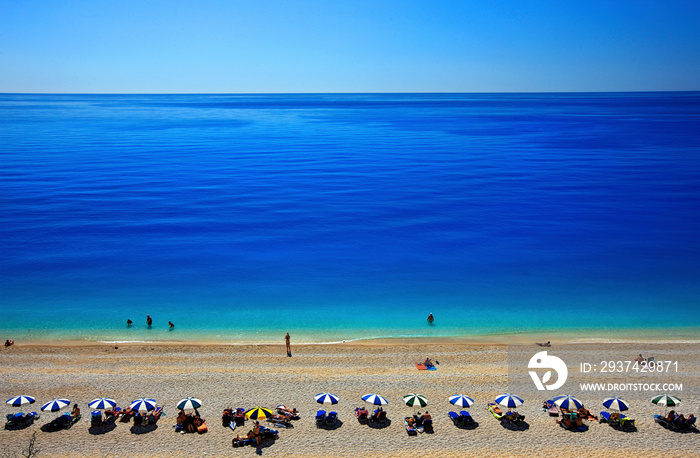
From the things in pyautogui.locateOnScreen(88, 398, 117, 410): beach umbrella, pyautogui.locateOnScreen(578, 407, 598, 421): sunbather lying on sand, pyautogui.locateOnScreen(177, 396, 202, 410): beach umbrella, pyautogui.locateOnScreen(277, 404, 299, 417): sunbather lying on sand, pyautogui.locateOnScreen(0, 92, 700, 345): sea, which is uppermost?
pyautogui.locateOnScreen(0, 92, 700, 345): sea

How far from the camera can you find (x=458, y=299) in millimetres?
37906

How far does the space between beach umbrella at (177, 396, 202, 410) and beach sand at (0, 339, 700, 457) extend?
81 centimetres

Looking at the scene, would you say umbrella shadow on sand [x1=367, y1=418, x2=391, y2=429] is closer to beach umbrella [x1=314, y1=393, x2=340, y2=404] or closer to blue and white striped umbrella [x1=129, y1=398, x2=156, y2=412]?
beach umbrella [x1=314, y1=393, x2=340, y2=404]

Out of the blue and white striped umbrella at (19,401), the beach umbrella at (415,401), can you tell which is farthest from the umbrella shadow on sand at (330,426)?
the blue and white striped umbrella at (19,401)

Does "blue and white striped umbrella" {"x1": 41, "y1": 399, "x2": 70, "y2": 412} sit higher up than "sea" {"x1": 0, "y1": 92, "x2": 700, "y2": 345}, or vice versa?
"sea" {"x1": 0, "y1": 92, "x2": 700, "y2": 345}

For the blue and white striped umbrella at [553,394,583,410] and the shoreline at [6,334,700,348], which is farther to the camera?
the shoreline at [6,334,700,348]

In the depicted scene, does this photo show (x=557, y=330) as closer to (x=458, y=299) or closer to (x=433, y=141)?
(x=458, y=299)

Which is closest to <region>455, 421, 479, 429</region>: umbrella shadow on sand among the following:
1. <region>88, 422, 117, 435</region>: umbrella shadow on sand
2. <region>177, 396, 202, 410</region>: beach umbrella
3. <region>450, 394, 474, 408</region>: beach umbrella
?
<region>450, 394, 474, 408</region>: beach umbrella

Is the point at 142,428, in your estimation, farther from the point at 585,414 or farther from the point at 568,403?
the point at 585,414

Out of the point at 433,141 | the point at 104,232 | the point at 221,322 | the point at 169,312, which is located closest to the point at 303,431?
the point at 221,322

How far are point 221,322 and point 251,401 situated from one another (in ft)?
38.7

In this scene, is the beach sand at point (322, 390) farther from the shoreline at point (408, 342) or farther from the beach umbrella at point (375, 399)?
the beach umbrella at point (375, 399)

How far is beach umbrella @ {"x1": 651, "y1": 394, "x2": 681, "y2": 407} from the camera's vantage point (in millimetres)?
21969

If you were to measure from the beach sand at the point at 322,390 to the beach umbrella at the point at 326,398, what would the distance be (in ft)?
2.30
